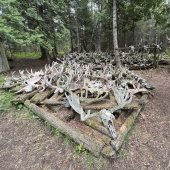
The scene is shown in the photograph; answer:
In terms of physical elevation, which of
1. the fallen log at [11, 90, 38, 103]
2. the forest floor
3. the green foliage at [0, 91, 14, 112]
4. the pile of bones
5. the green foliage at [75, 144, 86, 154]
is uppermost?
Result: the pile of bones

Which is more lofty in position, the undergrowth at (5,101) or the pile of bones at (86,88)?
the pile of bones at (86,88)

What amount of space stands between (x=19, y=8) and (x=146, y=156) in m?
9.95

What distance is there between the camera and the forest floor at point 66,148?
2.93 meters

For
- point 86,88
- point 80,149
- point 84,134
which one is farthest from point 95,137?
point 86,88

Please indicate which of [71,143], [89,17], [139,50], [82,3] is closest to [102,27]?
[89,17]

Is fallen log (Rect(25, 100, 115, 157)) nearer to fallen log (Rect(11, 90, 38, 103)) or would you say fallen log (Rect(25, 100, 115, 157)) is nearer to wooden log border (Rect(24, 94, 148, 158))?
wooden log border (Rect(24, 94, 148, 158))

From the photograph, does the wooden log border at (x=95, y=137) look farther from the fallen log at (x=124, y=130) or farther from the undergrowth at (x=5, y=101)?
the undergrowth at (x=5, y=101)

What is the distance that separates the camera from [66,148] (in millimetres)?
3250

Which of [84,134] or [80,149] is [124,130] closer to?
[84,134]

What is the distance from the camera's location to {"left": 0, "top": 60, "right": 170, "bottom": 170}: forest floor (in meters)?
2.93

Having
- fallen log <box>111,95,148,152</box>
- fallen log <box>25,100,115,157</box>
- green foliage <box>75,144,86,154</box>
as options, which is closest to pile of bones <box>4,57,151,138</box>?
fallen log <box>111,95,148,152</box>

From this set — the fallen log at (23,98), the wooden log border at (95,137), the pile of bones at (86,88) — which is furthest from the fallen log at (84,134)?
the fallen log at (23,98)

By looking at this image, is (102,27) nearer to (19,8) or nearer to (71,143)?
(19,8)

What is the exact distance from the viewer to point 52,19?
1172 cm
